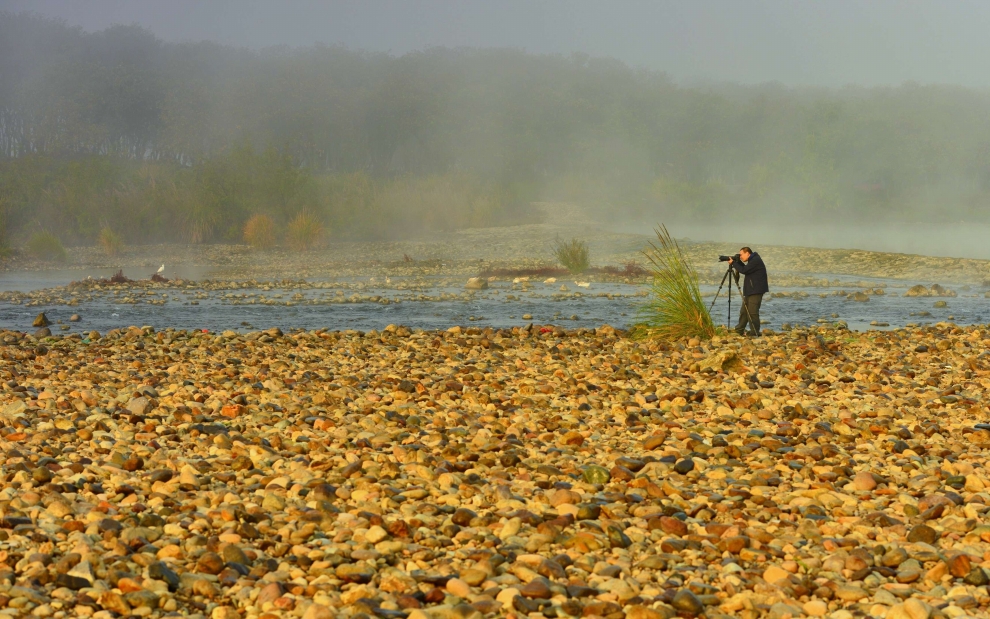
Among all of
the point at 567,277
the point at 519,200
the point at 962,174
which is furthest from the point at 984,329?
the point at 962,174

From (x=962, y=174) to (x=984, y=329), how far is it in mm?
94752

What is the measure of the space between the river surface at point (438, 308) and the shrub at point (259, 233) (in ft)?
48.3

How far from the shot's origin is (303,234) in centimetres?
4006

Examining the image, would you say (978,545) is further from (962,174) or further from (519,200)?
(962,174)

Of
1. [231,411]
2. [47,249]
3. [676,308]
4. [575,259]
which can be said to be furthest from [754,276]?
[47,249]

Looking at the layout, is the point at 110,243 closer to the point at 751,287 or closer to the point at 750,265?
the point at 750,265

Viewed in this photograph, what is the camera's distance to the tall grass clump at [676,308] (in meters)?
13.4

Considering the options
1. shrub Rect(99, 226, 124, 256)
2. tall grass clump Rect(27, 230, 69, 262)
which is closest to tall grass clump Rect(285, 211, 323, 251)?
shrub Rect(99, 226, 124, 256)

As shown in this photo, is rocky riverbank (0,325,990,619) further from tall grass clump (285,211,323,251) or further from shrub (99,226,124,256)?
shrub (99,226,124,256)

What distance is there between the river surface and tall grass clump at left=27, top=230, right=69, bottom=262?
12.3 m

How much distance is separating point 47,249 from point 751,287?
3329cm

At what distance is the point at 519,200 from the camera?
202 feet

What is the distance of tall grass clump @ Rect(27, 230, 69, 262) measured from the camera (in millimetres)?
38531

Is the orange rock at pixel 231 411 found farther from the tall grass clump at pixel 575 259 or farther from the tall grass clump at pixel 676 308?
the tall grass clump at pixel 575 259
